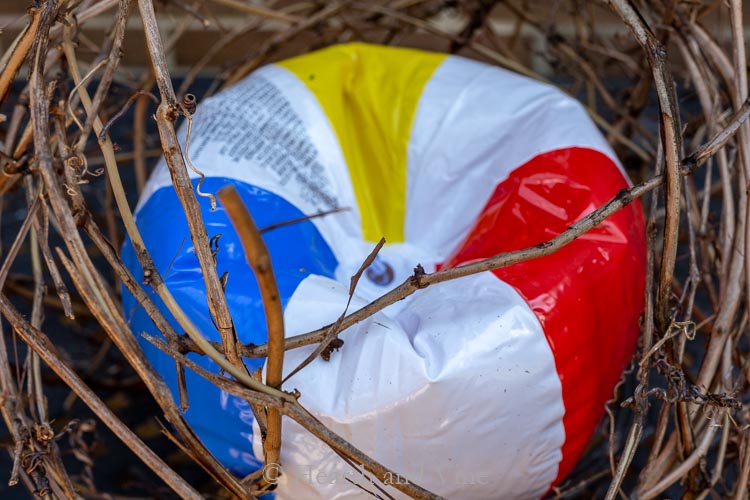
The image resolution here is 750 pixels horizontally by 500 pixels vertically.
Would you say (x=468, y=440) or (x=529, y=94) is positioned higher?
(x=529, y=94)

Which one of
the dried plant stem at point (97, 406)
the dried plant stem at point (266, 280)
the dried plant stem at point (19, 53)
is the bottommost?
the dried plant stem at point (97, 406)

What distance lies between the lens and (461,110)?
859 millimetres

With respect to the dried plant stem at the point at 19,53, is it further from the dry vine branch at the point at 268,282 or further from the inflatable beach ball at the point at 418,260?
the inflatable beach ball at the point at 418,260

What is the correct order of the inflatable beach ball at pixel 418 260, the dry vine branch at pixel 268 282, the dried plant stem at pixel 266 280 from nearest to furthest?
1. the dried plant stem at pixel 266 280
2. the dry vine branch at pixel 268 282
3. the inflatable beach ball at pixel 418 260

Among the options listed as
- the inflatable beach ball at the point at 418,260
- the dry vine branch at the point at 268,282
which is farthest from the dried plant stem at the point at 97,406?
the inflatable beach ball at the point at 418,260

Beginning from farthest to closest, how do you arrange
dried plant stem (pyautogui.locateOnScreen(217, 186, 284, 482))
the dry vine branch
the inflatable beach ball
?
the inflatable beach ball, the dry vine branch, dried plant stem (pyautogui.locateOnScreen(217, 186, 284, 482))

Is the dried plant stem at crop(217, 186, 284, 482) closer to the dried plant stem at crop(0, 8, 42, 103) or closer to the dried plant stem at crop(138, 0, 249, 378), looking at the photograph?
the dried plant stem at crop(138, 0, 249, 378)

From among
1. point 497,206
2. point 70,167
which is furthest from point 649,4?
point 70,167

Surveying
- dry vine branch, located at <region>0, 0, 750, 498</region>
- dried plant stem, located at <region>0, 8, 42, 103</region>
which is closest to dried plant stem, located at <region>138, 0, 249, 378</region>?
dry vine branch, located at <region>0, 0, 750, 498</region>

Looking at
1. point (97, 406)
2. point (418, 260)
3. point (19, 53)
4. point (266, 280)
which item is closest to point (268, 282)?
point (266, 280)

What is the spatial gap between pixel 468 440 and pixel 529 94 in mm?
386

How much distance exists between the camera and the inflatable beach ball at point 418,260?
0.60 metres

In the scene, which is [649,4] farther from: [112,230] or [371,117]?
[112,230]

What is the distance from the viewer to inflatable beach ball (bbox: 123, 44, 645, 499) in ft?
1.95
